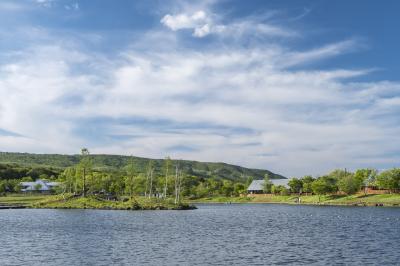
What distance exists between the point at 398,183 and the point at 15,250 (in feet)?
480

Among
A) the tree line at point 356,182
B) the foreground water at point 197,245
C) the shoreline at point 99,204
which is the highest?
the tree line at point 356,182

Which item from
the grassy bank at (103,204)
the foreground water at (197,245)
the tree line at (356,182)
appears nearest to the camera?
the foreground water at (197,245)

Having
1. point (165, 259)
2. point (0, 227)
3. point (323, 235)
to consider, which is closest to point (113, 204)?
point (0, 227)

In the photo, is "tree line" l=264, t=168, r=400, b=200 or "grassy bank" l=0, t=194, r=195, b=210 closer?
"grassy bank" l=0, t=194, r=195, b=210

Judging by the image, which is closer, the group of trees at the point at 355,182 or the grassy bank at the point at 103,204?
the grassy bank at the point at 103,204

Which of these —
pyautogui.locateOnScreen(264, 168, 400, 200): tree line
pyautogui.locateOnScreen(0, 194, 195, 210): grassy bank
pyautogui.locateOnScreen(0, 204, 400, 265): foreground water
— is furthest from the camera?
pyautogui.locateOnScreen(264, 168, 400, 200): tree line

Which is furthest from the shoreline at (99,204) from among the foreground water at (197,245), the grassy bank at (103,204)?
the foreground water at (197,245)

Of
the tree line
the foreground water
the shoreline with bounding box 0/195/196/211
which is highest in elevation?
the tree line

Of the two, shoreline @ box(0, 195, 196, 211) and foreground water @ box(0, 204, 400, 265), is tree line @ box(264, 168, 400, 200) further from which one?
foreground water @ box(0, 204, 400, 265)

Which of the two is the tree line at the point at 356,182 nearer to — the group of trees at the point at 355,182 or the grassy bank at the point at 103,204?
the group of trees at the point at 355,182

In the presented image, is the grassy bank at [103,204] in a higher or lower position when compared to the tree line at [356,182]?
lower

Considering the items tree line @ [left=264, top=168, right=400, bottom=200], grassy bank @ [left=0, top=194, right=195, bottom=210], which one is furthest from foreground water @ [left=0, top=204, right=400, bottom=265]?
tree line @ [left=264, top=168, right=400, bottom=200]

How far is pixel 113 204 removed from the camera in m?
132

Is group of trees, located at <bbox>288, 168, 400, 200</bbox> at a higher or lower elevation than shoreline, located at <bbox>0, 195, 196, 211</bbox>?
higher
